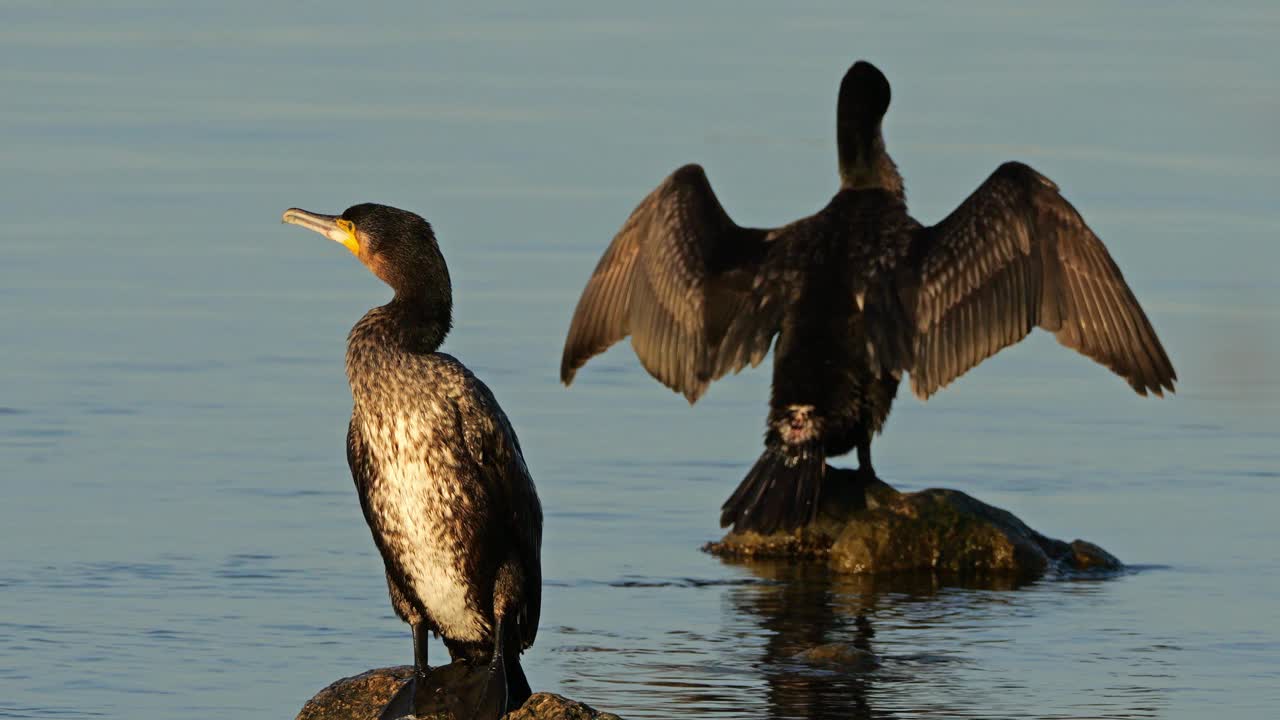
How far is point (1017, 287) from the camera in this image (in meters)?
12.5

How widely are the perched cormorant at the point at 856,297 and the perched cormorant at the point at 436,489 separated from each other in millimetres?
3184

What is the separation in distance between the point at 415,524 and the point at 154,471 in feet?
15.0

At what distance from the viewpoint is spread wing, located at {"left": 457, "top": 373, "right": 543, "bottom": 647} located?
8.13m

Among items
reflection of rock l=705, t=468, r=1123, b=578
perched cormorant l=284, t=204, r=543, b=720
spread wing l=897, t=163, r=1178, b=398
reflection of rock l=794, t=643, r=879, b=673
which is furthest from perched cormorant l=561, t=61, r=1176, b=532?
perched cormorant l=284, t=204, r=543, b=720

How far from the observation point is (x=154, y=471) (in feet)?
40.7

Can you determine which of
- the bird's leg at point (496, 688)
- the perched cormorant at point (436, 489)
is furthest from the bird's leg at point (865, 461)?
the bird's leg at point (496, 688)

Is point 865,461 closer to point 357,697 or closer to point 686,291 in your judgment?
point 686,291

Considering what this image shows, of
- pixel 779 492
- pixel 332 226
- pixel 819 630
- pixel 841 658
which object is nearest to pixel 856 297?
pixel 779 492

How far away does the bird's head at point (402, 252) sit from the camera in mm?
8344

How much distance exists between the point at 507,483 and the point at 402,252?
29.6 inches

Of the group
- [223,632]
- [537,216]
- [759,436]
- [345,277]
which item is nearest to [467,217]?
[537,216]

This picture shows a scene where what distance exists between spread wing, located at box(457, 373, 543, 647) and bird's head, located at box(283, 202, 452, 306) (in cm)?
31

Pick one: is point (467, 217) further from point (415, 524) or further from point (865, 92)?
point (415, 524)

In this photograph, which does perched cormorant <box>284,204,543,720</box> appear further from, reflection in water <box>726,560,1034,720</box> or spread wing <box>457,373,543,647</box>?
reflection in water <box>726,560,1034,720</box>
